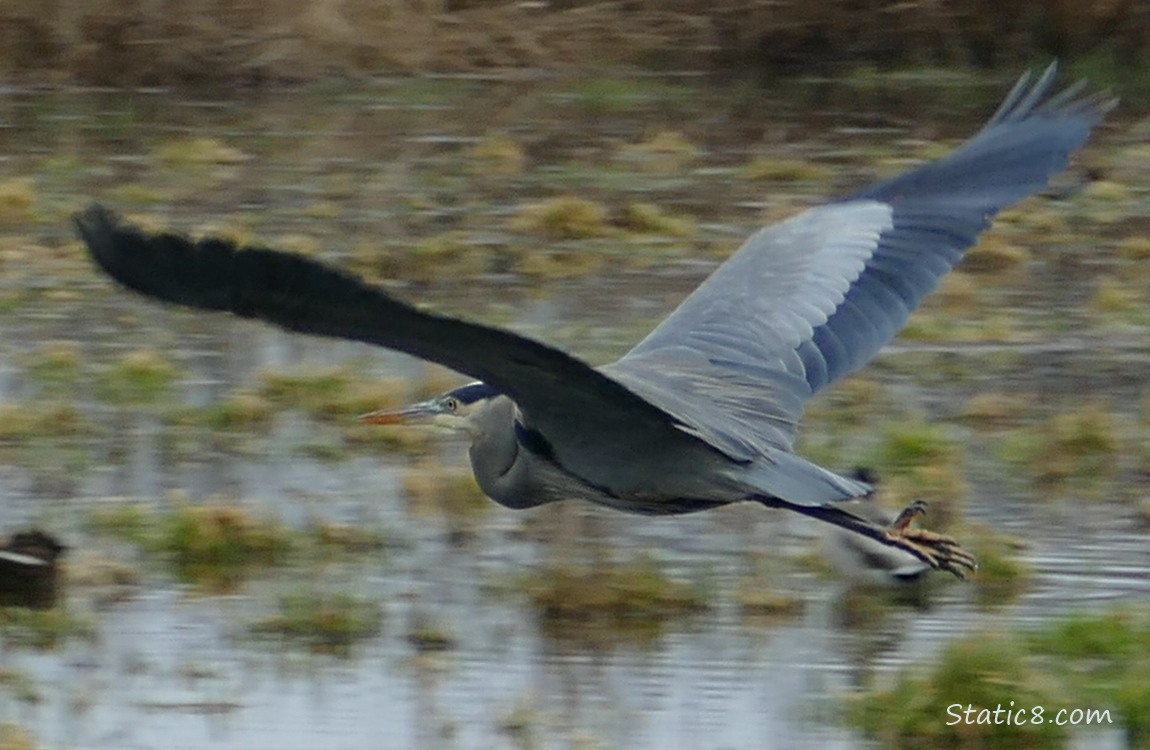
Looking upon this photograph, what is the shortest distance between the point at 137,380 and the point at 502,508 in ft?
5.83

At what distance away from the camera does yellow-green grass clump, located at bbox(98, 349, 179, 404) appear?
829 centimetres

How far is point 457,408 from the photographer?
6.01 meters

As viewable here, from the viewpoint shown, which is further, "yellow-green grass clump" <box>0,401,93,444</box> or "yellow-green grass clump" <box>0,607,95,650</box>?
"yellow-green grass clump" <box>0,401,93,444</box>

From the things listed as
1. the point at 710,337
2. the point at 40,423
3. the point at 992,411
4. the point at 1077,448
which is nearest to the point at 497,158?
the point at 992,411

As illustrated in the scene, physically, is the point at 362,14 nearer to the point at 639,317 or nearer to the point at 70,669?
the point at 639,317

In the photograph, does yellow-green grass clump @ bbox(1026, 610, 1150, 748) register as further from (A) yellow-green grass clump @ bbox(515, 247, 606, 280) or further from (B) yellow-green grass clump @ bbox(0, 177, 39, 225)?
(B) yellow-green grass clump @ bbox(0, 177, 39, 225)

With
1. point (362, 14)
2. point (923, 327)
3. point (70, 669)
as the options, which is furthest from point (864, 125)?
point (70, 669)

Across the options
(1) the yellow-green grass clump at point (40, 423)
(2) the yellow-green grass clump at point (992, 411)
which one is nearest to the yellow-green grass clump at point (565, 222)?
(2) the yellow-green grass clump at point (992, 411)

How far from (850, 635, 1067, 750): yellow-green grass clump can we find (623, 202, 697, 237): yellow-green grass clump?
18.5 ft

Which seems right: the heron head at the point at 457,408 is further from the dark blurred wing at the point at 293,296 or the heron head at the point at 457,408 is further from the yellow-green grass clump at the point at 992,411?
the yellow-green grass clump at the point at 992,411

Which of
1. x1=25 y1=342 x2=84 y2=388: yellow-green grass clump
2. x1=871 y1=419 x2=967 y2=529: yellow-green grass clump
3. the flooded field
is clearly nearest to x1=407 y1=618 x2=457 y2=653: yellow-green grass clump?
the flooded field

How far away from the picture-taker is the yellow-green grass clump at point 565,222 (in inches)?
426

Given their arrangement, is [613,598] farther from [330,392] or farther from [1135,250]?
[1135,250]

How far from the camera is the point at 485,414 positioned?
19.4 feet
